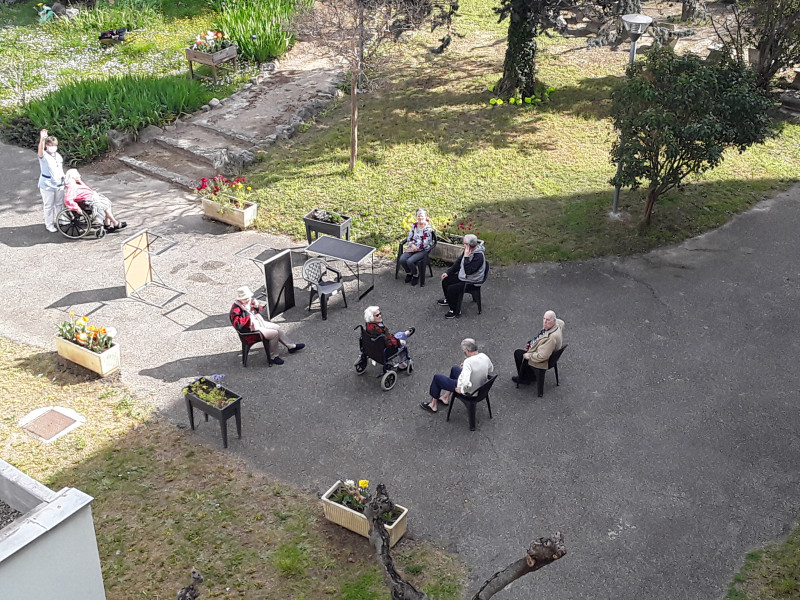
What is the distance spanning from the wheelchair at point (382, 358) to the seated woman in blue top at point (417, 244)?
2.31m

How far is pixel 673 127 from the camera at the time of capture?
39.7ft

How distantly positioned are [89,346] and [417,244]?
198 inches

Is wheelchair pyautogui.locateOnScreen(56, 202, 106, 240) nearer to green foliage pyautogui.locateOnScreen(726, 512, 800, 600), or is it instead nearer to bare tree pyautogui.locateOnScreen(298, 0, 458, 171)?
bare tree pyautogui.locateOnScreen(298, 0, 458, 171)

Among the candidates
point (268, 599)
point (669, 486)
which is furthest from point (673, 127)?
point (268, 599)

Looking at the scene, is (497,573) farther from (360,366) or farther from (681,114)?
(681,114)

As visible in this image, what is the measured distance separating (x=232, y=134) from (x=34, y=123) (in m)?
4.40

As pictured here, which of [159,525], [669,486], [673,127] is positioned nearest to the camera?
[159,525]

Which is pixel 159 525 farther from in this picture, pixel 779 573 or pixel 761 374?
pixel 761 374

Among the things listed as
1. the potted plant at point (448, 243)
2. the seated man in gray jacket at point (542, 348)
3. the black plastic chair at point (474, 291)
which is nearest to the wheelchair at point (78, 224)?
the potted plant at point (448, 243)

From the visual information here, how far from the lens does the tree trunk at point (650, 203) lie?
13.6m

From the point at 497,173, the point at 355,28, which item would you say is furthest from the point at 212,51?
the point at 497,173

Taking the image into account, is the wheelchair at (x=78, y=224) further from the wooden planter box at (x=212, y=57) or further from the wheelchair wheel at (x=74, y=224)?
the wooden planter box at (x=212, y=57)

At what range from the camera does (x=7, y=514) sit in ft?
22.1

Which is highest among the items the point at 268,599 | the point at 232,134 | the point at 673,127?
the point at 673,127
